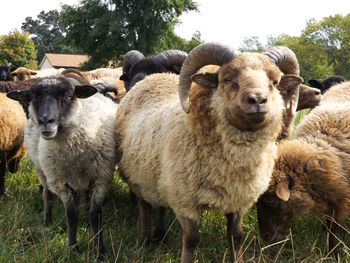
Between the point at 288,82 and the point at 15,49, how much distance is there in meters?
45.0

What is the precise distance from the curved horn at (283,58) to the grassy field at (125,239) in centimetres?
164

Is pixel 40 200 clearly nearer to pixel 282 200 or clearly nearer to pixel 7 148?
pixel 7 148

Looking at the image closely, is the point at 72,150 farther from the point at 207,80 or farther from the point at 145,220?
the point at 207,80

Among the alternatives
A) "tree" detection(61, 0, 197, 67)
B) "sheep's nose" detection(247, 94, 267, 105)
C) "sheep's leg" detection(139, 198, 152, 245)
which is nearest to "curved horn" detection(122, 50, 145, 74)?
"sheep's leg" detection(139, 198, 152, 245)

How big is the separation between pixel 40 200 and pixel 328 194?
12.6ft

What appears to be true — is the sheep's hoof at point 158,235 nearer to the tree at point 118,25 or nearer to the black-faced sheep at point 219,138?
the black-faced sheep at point 219,138

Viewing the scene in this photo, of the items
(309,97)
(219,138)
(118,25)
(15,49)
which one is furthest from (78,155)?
(15,49)

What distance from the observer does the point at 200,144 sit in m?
3.01

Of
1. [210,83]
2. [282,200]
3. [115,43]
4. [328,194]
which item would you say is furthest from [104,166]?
[115,43]

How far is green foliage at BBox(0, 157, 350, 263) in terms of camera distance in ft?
11.2

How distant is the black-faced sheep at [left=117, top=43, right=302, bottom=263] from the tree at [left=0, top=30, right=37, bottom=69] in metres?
43.0

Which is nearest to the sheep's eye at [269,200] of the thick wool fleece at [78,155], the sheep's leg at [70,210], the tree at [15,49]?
the thick wool fleece at [78,155]

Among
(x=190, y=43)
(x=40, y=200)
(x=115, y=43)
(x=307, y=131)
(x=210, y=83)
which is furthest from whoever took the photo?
(x=190, y=43)

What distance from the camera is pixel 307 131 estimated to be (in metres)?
4.20
